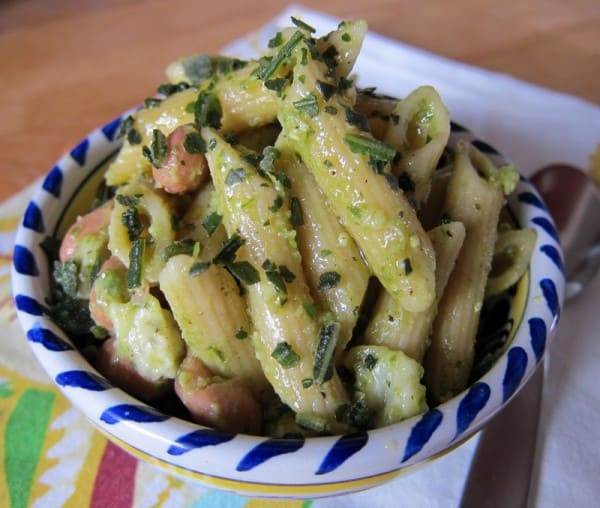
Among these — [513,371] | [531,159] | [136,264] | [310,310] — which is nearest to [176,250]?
[136,264]

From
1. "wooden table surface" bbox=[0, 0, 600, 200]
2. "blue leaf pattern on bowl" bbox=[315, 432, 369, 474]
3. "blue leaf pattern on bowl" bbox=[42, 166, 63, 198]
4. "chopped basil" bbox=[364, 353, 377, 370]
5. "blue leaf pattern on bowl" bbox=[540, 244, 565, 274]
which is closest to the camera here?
"blue leaf pattern on bowl" bbox=[315, 432, 369, 474]

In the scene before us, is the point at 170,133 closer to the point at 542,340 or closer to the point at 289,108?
the point at 289,108

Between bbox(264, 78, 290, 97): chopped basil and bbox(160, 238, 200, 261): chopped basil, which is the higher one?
bbox(264, 78, 290, 97): chopped basil

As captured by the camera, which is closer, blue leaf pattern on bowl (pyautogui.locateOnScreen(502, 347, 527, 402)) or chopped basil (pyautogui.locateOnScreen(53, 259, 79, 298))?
blue leaf pattern on bowl (pyautogui.locateOnScreen(502, 347, 527, 402))

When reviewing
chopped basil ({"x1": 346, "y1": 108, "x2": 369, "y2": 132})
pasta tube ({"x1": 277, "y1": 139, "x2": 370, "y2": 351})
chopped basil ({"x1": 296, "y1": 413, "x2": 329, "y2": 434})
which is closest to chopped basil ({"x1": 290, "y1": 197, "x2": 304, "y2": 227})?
pasta tube ({"x1": 277, "y1": 139, "x2": 370, "y2": 351})

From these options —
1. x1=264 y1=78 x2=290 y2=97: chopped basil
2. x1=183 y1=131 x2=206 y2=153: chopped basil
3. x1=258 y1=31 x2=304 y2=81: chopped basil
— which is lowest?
x1=183 y1=131 x2=206 y2=153: chopped basil

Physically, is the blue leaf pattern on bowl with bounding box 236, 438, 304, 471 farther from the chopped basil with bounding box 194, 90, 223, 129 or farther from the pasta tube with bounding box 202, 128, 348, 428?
the chopped basil with bounding box 194, 90, 223, 129

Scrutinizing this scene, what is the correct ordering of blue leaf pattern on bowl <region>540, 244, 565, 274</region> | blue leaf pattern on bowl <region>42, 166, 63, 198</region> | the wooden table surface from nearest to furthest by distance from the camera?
blue leaf pattern on bowl <region>540, 244, 565, 274</region>
blue leaf pattern on bowl <region>42, 166, 63, 198</region>
the wooden table surface

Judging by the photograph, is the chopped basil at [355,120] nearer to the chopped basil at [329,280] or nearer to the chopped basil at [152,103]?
the chopped basil at [329,280]
